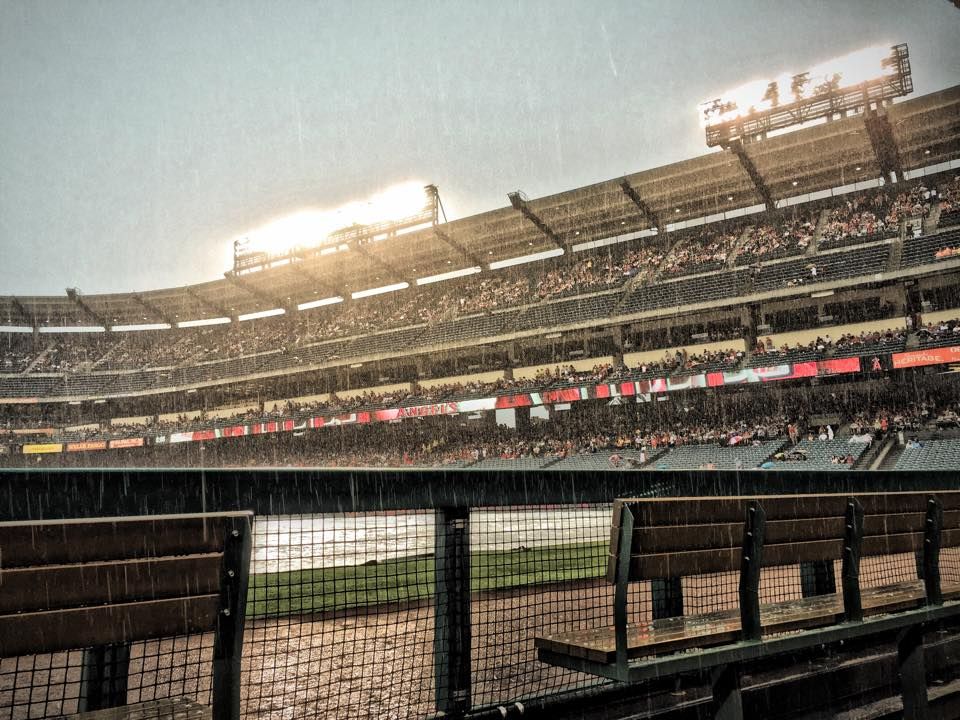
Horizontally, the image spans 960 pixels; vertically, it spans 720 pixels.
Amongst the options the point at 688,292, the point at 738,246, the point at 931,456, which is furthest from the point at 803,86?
the point at 931,456

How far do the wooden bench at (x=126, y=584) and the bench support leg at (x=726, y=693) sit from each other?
195 cm

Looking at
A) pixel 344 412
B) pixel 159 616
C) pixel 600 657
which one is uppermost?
pixel 344 412

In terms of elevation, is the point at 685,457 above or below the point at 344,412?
below

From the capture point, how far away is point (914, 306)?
2542cm

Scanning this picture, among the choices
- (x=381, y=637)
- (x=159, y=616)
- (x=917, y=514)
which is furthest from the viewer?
(x=381, y=637)

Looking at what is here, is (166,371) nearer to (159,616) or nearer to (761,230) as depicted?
(761,230)

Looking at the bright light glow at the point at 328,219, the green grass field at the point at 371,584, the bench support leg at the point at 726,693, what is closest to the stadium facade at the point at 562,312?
the bright light glow at the point at 328,219

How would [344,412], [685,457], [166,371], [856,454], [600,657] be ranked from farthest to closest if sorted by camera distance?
[166,371], [344,412], [685,457], [856,454], [600,657]

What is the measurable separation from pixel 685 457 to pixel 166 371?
33.9m

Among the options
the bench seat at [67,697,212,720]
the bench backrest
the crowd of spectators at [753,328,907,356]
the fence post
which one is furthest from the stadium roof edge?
the bench seat at [67,697,212,720]

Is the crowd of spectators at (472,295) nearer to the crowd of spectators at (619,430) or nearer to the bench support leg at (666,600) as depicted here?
the crowd of spectators at (619,430)

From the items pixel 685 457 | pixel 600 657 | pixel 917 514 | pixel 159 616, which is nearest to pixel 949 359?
pixel 685 457

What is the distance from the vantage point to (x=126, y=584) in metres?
1.74

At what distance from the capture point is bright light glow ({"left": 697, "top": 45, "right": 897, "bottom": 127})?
2612 centimetres
